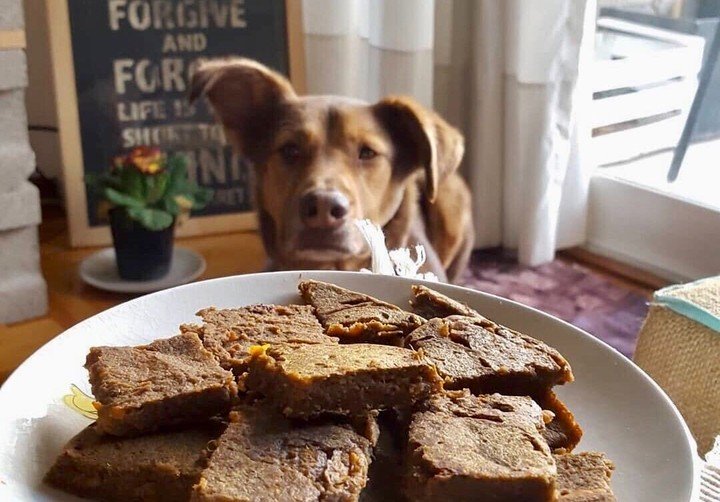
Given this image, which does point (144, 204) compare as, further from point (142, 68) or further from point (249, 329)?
point (249, 329)

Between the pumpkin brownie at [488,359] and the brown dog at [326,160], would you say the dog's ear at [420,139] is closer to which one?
the brown dog at [326,160]

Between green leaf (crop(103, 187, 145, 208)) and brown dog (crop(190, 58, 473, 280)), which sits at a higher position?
brown dog (crop(190, 58, 473, 280))

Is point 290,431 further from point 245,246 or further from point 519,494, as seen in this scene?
point 245,246

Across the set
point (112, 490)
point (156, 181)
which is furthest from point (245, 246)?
point (112, 490)

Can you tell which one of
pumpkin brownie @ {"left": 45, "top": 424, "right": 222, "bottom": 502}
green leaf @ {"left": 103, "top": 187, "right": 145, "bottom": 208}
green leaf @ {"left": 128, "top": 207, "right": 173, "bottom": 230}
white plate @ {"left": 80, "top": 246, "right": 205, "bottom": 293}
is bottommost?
white plate @ {"left": 80, "top": 246, "right": 205, "bottom": 293}

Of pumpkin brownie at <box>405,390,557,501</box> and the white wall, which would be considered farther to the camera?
the white wall

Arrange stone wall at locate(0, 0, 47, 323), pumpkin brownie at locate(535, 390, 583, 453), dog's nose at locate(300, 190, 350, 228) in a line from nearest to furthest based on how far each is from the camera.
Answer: pumpkin brownie at locate(535, 390, 583, 453)
dog's nose at locate(300, 190, 350, 228)
stone wall at locate(0, 0, 47, 323)

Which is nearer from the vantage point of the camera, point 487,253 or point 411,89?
point 411,89

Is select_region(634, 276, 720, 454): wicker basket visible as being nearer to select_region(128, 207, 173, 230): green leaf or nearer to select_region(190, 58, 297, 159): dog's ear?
select_region(190, 58, 297, 159): dog's ear

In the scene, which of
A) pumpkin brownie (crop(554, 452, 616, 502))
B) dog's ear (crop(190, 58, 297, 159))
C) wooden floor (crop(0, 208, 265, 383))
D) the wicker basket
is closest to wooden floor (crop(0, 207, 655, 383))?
wooden floor (crop(0, 208, 265, 383))
